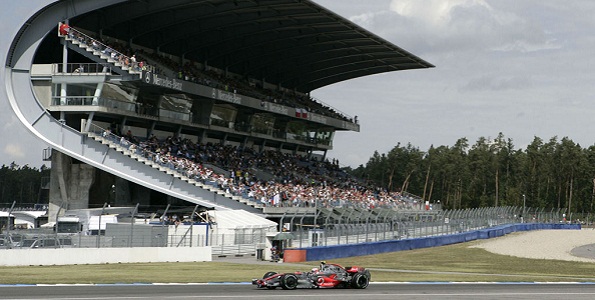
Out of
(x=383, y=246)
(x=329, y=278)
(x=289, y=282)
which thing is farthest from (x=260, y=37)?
(x=289, y=282)

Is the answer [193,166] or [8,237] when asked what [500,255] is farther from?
[8,237]

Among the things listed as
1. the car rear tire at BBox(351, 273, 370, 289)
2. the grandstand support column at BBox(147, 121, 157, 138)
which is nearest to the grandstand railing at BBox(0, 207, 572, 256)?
the grandstand support column at BBox(147, 121, 157, 138)

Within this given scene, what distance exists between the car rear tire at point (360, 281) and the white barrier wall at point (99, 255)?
49.6 ft

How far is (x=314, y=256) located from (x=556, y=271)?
491 inches

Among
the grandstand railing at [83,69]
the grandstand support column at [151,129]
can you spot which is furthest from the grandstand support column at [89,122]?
the grandstand support column at [151,129]

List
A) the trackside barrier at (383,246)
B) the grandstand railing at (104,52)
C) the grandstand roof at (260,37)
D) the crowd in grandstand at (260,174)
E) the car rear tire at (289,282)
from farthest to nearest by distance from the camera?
the grandstand roof at (260,37) < the crowd in grandstand at (260,174) < the grandstand railing at (104,52) < the trackside barrier at (383,246) < the car rear tire at (289,282)

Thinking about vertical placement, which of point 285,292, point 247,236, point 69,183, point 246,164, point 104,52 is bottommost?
point 285,292

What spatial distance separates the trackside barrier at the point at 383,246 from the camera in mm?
44750

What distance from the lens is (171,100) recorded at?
63188mm

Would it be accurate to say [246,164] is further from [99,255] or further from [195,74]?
[99,255]

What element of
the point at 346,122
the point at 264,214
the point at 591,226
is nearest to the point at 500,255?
the point at 264,214

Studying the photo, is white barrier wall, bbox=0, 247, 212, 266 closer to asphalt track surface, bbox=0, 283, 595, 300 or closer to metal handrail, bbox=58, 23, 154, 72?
asphalt track surface, bbox=0, 283, 595, 300

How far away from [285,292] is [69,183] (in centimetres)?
3731

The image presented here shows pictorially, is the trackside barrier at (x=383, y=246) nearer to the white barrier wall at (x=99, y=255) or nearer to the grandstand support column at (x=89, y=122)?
the white barrier wall at (x=99, y=255)
